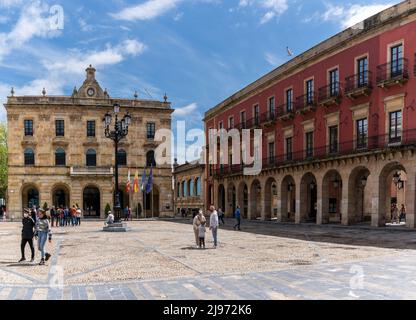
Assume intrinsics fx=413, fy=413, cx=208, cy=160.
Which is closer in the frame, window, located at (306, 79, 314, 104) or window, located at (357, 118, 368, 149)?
window, located at (357, 118, 368, 149)

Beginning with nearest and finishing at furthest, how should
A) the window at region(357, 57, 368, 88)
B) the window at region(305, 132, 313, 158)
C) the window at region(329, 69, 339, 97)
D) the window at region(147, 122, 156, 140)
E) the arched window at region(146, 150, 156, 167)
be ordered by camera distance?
the window at region(357, 57, 368, 88), the window at region(329, 69, 339, 97), the window at region(305, 132, 313, 158), the arched window at region(146, 150, 156, 167), the window at region(147, 122, 156, 140)

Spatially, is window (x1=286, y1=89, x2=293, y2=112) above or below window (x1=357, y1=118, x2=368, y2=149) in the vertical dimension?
above

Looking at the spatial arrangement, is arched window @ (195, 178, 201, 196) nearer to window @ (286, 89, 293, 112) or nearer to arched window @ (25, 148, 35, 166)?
arched window @ (25, 148, 35, 166)

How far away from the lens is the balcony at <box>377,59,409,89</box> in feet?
76.4

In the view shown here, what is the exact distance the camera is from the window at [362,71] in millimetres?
26172

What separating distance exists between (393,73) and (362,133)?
424cm

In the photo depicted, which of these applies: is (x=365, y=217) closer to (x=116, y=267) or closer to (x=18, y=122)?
(x=116, y=267)

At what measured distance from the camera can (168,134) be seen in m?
50.1

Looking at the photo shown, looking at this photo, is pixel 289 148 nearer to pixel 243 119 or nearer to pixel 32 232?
pixel 243 119

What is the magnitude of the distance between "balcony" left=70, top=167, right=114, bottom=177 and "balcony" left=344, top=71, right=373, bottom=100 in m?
29.1

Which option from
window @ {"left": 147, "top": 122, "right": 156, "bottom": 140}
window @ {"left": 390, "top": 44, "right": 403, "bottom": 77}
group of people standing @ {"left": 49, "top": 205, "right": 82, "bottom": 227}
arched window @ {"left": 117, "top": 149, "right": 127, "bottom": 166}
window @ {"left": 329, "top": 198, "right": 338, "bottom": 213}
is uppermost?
window @ {"left": 390, "top": 44, "right": 403, "bottom": 77}

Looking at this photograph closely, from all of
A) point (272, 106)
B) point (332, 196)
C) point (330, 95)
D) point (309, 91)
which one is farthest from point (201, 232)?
point (272, 106)

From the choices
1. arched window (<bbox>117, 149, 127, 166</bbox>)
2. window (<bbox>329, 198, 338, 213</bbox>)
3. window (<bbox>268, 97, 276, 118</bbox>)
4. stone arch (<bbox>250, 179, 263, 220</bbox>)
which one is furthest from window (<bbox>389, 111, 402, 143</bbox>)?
arched window (<bbox>117, 149, 127, 166</bbox>)
